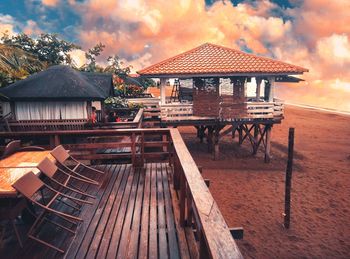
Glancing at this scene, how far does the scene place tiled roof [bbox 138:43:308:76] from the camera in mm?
15070

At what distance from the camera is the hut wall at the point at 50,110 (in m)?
14.5

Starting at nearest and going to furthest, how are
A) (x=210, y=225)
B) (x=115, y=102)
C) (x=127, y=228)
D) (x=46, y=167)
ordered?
(x=210, y=225)
(x=127, y=228)
(x=46, y=167)
(x=115, y=102)

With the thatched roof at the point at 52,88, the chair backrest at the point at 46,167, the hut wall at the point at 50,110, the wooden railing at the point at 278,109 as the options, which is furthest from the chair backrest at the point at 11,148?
the wooden railing at the point at 278,109

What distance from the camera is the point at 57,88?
47.9 feet

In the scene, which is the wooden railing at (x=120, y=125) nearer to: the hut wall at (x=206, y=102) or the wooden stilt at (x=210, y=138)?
the hut wall at (x=206, y=102)

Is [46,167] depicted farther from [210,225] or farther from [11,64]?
[11,64]

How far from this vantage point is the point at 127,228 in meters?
3.88

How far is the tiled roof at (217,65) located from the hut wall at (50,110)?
4.19 metres

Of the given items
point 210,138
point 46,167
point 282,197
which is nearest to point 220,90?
point 210,138

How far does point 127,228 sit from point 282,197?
9.75 metres

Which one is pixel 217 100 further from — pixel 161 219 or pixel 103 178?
pixel 161 219

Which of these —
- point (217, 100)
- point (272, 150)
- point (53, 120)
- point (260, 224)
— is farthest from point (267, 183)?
point (53, 120)

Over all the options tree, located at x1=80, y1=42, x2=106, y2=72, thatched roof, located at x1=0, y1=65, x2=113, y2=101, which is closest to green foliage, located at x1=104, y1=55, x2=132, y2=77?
tree, located at x1=80, y1=42, x2=106, y2=72

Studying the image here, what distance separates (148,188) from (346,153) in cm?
2021
